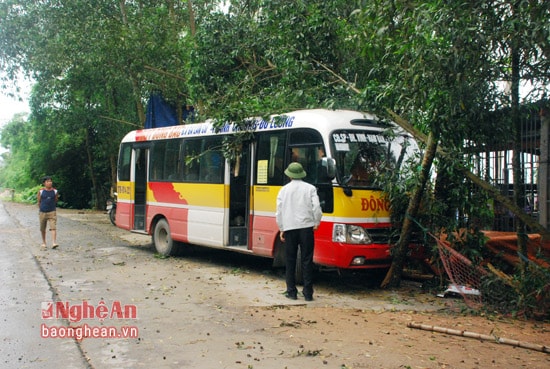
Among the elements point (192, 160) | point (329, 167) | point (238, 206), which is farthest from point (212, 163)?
point (329, 167)

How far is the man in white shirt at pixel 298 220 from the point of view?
7.62 m

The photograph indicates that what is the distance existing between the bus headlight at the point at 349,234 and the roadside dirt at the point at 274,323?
86 cm

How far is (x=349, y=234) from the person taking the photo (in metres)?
7.95

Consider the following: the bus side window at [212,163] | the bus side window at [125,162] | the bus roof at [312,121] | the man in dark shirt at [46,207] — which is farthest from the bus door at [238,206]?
the man in dark shirt at [46,207]

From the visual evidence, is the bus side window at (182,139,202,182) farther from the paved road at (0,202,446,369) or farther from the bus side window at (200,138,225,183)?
the paved road at (0,202,446,369)

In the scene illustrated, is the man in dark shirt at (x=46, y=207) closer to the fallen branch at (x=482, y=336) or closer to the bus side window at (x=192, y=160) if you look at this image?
the bus side window at (x=192, y=160)

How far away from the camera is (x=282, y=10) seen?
10250mm

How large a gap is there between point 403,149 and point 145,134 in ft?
21.4

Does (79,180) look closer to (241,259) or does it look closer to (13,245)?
(13,245)

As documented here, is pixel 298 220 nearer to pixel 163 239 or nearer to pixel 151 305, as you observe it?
pixel 151 305

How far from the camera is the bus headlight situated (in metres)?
7.94

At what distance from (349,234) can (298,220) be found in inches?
33.3

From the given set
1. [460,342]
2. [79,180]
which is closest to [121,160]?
[460,342]

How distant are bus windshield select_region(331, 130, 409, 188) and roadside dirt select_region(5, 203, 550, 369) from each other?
5.83 feet
